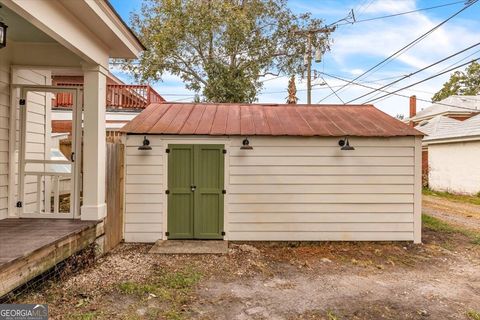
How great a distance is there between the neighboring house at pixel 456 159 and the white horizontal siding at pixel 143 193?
1213cm

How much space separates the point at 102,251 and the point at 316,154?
3.91 meters

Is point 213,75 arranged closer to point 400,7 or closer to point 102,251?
point 400,7

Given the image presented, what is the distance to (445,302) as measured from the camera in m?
3.61

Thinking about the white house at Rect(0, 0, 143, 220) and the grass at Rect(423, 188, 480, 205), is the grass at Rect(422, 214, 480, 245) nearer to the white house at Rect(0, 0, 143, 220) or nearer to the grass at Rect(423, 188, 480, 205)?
the grass at Rect(423, 188, 480, 205)

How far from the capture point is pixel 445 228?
7.07m

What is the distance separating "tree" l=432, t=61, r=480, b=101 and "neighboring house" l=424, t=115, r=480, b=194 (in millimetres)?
21355

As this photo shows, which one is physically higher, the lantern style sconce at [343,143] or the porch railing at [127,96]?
the porch railing at [127,96]

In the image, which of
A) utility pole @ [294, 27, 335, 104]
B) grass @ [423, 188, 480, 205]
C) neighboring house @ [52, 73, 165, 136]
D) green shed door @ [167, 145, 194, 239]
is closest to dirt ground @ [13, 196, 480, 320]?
green shed door @ [167, 145, 194, 239]

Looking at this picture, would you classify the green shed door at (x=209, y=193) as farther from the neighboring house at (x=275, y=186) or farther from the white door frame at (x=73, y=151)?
the white door frame at (x=73, y=151)

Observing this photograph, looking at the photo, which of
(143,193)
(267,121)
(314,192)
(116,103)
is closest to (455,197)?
(314,192)

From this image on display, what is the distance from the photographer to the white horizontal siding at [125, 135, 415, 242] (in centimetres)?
584

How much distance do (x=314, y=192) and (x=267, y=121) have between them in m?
1.68

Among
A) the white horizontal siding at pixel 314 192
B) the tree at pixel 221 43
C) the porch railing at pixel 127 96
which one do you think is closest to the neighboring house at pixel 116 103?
the porch railing at pixel 127 96

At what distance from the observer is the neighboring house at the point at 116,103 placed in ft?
35.5
